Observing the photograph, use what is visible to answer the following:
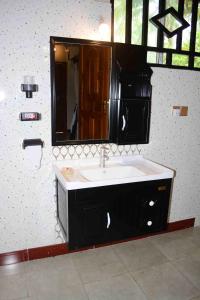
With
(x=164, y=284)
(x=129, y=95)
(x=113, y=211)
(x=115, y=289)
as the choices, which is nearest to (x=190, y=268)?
(x=164, y=284)

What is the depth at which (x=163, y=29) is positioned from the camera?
7.65 feet

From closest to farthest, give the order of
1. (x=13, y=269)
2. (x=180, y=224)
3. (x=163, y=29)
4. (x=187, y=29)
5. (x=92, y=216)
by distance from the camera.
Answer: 1. (x=92, y=216)
2. (x=13, y=269)
3. (x=163, y=29)
4. (x=187, y=29)
5. (x=180, y=224)

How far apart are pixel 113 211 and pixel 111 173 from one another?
0.39 metres

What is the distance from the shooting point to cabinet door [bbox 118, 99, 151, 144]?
219 centimetres

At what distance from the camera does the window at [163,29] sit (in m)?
2.21

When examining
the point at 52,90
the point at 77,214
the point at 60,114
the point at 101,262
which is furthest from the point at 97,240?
the point at 52,90

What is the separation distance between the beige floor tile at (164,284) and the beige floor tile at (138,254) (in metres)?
0.08

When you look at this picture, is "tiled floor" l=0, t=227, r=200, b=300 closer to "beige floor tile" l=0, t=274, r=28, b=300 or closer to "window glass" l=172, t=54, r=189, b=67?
"beige floor tile" l=0, t=274, r=28, b=300

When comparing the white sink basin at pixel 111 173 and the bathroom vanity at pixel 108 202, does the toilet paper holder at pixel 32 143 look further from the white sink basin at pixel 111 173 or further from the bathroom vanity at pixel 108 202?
the white sink basin at pixel 111 173

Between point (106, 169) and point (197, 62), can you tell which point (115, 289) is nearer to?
point (106, 169)

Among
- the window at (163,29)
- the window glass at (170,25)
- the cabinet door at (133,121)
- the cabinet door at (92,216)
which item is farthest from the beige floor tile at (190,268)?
the window glass at (170,25)

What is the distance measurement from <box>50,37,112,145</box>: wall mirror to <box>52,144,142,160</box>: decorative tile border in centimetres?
6

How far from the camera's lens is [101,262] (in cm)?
225

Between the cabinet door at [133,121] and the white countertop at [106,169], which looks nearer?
the white countertop at [106,169]
